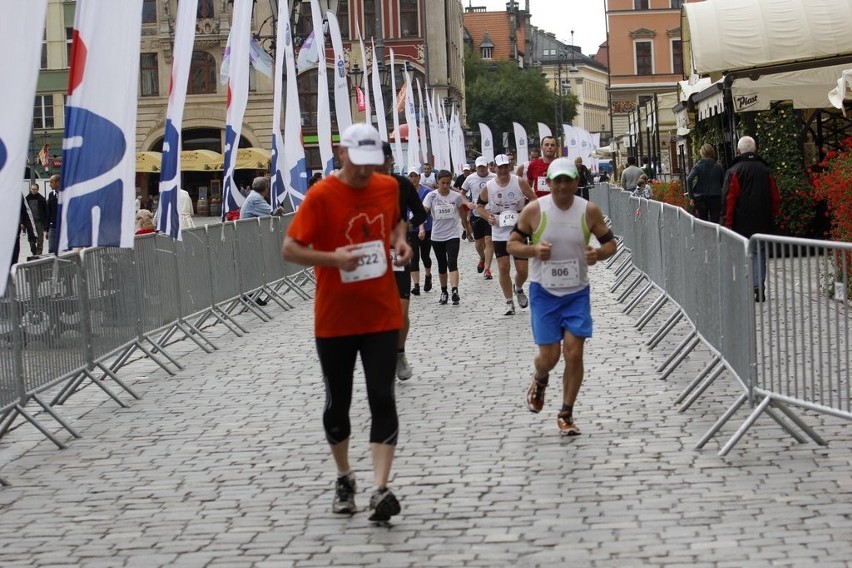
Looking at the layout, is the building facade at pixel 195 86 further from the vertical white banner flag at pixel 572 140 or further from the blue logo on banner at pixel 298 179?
the blue logo on banner at pixel 298 179

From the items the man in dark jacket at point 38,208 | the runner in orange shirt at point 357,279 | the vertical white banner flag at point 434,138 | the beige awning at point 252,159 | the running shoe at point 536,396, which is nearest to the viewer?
the runner in orange shirt at point 357,279

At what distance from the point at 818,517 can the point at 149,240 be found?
833 cm

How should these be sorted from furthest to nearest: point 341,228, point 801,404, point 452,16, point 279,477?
point 452,16, point 279,477, point 801,404, point 341,228

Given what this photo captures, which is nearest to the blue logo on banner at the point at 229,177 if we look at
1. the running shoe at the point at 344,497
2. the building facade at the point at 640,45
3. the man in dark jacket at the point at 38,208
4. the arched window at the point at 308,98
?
the running shoe at the point at 344,497

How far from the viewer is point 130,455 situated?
9453 mm

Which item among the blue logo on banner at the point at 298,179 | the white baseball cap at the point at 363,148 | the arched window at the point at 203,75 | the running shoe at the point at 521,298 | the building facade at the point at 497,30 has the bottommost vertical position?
the running shoe at the point at 521,298

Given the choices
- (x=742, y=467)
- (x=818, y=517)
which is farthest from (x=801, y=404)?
(x=818, y=517)

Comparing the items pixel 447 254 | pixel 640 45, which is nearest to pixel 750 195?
pixel 447 254

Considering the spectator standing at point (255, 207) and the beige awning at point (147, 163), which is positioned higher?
the beige awning at point (147, 163)

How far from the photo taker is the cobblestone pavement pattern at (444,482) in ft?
21.7

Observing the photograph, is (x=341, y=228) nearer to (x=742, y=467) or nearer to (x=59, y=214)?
(x=742, y=467)

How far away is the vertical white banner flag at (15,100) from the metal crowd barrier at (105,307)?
1.66 meters

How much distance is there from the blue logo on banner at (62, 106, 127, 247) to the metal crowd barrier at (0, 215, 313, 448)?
0.36m

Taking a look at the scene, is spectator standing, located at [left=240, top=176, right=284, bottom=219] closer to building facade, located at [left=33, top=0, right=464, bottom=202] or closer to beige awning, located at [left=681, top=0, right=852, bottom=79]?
beige awning, located at [left=681, top=0, right=852, bottom=79]
